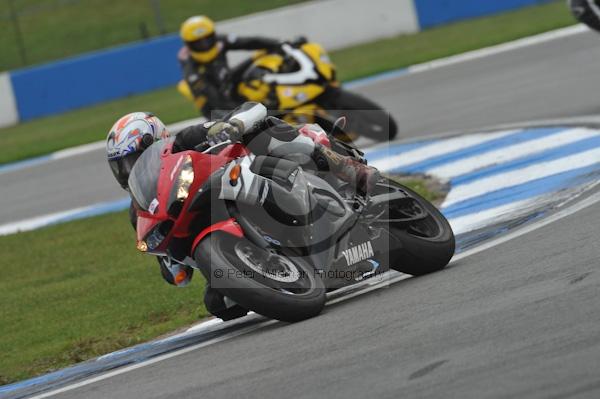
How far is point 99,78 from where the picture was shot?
78.5ft

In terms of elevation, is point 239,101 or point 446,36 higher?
point 239,101

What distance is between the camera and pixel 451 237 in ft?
Result: 23.6

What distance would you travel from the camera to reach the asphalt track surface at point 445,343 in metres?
A: 4.62

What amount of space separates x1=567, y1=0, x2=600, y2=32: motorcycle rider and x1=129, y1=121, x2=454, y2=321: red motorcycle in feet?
19.6

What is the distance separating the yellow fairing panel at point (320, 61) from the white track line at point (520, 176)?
12.1 ft

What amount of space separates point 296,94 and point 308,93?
13cm

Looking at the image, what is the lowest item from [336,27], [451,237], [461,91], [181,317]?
[336,27]

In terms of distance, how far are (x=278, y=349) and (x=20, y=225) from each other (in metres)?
8.20

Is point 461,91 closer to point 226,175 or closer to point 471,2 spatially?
point 471,2

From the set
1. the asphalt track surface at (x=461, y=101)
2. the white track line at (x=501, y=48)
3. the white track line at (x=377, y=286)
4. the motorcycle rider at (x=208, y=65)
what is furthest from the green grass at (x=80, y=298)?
the white track line at (x=501, y=48)

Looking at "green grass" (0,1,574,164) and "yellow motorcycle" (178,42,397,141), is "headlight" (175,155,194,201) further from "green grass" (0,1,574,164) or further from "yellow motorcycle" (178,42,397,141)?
"green grass" (0,1,574,164)

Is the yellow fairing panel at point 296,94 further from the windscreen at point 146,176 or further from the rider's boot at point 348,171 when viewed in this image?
the windscreen at point 146,176

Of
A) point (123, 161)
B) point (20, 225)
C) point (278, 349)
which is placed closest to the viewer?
point (278, 349)

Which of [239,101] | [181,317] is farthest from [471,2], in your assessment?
[181,317]
